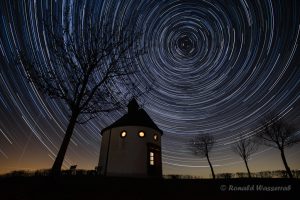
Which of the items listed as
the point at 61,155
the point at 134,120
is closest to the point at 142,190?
the point at 61,155

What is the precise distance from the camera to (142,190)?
34.3ft

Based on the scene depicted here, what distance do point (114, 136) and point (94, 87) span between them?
10.8 m

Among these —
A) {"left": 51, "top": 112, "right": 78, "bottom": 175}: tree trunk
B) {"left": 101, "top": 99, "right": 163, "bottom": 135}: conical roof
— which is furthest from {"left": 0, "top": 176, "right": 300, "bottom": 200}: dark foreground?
{"left": 101, "top": 99, "right": 163, "bottom": 135}: conical roof

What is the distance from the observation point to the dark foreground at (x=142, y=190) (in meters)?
8.61

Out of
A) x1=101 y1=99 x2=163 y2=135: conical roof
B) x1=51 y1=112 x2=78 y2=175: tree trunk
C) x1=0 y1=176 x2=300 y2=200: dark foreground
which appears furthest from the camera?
x1=101 y1=99 x2=163 y2=135: conical roof

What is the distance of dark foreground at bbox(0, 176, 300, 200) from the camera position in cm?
861

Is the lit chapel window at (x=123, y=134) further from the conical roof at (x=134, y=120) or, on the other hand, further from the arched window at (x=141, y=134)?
the arched window at (x=141, y=134)

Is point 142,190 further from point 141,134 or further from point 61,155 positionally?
point 141,134

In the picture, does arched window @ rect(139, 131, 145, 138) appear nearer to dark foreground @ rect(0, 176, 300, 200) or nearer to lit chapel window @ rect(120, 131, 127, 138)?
lit chapel window @ rect(120, 131, 127, 138)

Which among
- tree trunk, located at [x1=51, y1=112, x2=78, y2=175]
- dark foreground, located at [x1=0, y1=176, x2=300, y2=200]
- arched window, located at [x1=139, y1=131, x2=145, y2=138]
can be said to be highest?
arched window, located at [x1=139, y1=131, x2=145, y2=138]

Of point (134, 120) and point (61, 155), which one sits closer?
point (61, 155)

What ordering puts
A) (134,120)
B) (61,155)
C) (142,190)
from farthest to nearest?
1. (134,120)
2. (142,190)
3. (61,155)

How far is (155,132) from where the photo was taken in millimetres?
23469

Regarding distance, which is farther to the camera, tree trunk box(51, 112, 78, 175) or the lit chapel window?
the lit chapel window
